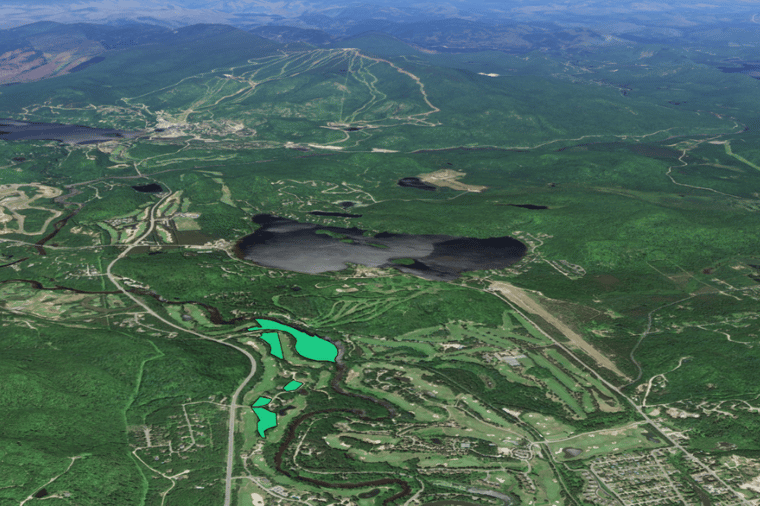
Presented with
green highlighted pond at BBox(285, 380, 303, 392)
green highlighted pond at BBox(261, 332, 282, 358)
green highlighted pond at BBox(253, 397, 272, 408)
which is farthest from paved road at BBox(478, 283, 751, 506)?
green highlighted pond at BBox(253, 397, 272, 408)

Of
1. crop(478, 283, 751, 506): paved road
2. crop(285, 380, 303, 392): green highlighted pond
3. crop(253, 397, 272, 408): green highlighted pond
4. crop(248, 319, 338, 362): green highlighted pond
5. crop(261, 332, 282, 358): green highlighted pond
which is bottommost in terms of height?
crop(248, 319, 338, 362): green highlighted pond

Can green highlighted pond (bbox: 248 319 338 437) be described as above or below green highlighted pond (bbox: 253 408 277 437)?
below

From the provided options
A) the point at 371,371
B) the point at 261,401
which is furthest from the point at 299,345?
the point at 261,401

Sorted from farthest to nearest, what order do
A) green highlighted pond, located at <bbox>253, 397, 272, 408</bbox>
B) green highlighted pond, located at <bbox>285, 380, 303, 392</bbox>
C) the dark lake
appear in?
1. the dark lake
2. green highlighted pond, located at <bbox>285, 380, 303, 392</bbox>
3. green highlighted pond, located at <bbox>253, 397, 272, 408</bbox>

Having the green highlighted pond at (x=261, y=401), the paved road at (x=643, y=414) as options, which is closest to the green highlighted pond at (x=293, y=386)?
the green highlighted pond at (x=261, y=401)

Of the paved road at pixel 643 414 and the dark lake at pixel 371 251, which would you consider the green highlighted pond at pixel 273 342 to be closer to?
the dark lake at pixel 371 251

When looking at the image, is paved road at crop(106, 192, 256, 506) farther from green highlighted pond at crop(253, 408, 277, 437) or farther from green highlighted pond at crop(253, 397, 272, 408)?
green highlighted pond at crop(253, 408, 277, 437)
